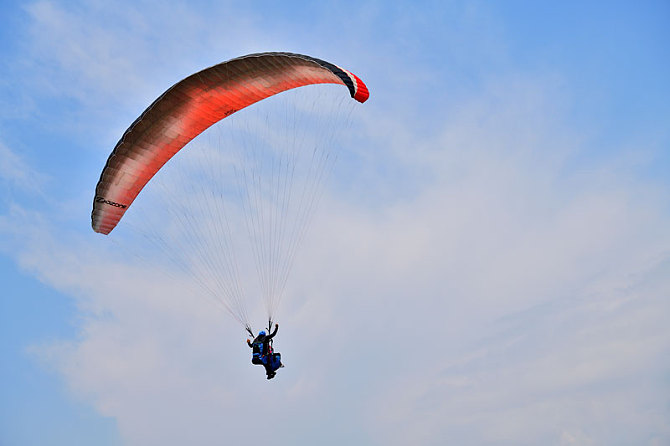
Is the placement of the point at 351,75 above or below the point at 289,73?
below

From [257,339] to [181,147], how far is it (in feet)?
23.3

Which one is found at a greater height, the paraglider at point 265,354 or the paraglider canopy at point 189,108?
→ the paraglider canopy at point 189,108

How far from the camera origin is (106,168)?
67.6ft

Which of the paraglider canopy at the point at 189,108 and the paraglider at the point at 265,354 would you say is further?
the paraglider at the point at 265,354

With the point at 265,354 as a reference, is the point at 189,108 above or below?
above

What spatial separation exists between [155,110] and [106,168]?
8.91 ft

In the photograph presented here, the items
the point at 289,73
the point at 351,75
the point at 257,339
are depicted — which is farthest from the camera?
the point at 257,339

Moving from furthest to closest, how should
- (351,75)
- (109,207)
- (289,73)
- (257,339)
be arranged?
(109,207), (257,339), (289,73), (351,75)

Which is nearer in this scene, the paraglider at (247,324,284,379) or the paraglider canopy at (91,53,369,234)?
the paraglider canopy at (91,53,369,234)

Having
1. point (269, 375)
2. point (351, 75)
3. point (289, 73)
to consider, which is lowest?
point (269, 375)

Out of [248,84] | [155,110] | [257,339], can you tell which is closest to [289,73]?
[248,84]

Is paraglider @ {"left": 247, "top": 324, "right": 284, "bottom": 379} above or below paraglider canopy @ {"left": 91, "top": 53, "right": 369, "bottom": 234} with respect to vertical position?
below

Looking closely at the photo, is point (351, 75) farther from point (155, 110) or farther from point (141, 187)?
point (141, 187)

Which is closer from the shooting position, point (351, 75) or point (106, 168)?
point (351, 75)
